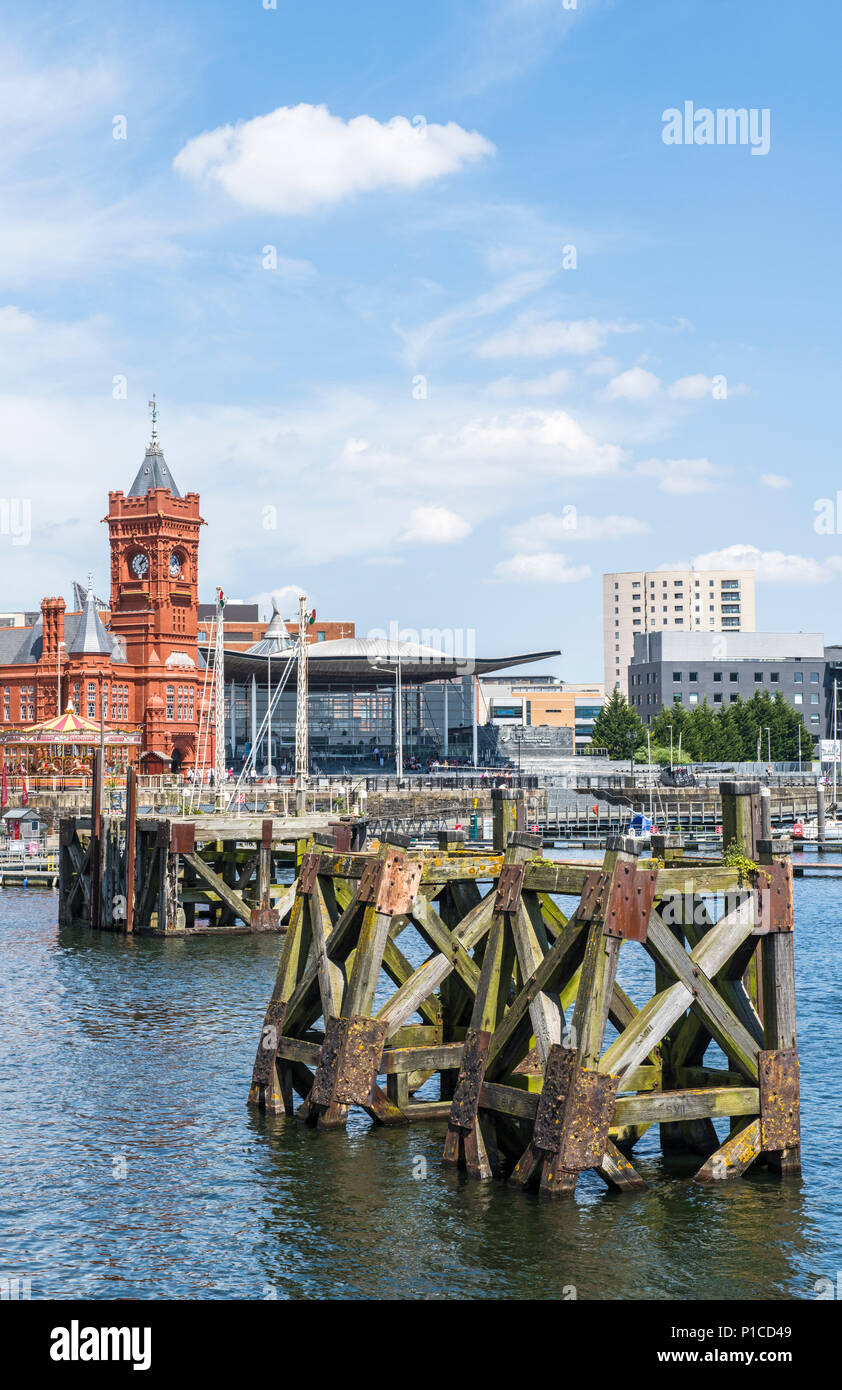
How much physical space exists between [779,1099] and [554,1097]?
3677mm

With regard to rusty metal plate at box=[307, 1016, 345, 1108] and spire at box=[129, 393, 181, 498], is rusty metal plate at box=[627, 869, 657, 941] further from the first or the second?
spire at box=[129, 393, 181, 498]

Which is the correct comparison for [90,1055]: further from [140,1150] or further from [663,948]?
[663,948]

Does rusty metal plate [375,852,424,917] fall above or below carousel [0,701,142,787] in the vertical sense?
below

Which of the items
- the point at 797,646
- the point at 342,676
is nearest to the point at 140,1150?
the point at 342,676

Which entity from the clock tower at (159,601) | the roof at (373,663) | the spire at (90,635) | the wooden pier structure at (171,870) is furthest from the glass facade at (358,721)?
the wooden pier structure at (171,870)

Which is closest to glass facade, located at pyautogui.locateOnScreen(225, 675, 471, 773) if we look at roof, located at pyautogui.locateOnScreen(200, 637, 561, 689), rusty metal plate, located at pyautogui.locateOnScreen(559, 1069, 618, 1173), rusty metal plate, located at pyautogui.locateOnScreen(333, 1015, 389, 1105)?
roof, located at pyautogui.locateOnScreen(200, 637, 561, 689)

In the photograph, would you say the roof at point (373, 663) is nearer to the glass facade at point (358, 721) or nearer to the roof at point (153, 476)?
the glass facade at point (358, 721)

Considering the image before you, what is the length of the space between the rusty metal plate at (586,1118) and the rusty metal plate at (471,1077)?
199cm

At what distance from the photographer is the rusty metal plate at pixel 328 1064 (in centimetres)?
2238

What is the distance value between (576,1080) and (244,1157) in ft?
21.1

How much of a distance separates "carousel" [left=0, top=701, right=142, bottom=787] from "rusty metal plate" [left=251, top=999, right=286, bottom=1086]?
8444 cm

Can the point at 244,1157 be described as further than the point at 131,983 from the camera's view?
No

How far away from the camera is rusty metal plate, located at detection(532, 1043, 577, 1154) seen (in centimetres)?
1856

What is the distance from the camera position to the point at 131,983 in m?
40.6
